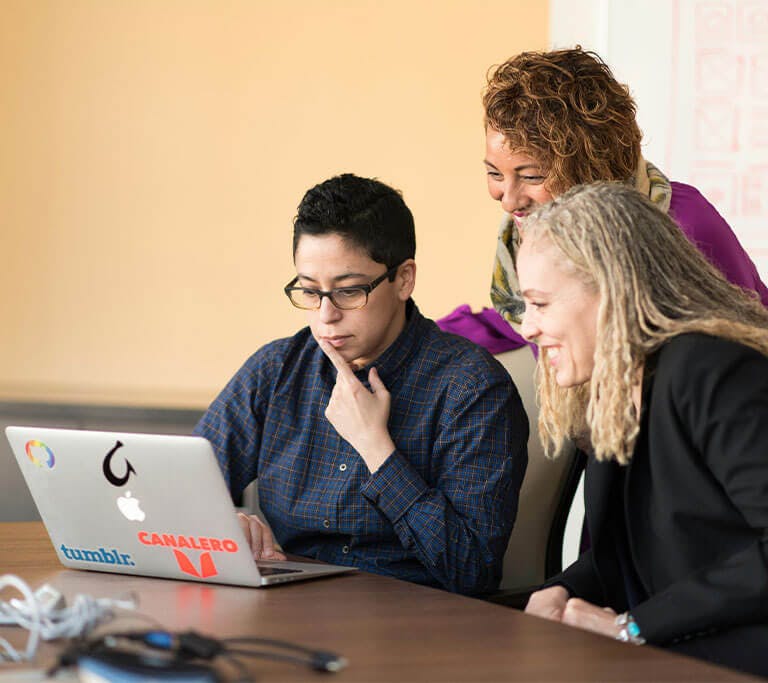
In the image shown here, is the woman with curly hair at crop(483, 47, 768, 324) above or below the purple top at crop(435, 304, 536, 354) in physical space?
above

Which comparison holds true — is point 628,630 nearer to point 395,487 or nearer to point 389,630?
point 389,630

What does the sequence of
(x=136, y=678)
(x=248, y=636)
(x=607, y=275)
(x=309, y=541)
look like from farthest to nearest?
(x=309, y=541) < (x=607, y=275) < (x=248, y=636) < (x=136, y=678)

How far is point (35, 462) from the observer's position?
1.75 metres

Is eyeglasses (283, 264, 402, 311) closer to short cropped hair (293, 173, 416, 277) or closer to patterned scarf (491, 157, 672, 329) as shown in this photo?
short cropped hair (293, 173, 416, 277)

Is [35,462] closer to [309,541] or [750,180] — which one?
[309,541]

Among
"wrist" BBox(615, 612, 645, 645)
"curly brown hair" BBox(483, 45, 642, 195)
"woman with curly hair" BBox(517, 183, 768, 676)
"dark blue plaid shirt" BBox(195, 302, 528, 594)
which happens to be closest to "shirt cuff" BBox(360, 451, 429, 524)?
"dark blue plaid shirt" BBox(195, 302, 528, 594)

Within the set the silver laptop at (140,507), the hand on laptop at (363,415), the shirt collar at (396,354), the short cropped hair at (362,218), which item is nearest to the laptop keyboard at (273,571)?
the silver laptop at (140,507)

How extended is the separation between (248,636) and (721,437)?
0.60 metres

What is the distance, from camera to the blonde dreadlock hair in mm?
1508

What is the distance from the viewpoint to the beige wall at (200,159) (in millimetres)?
3580

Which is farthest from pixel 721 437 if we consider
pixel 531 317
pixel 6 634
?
pixel 6 634

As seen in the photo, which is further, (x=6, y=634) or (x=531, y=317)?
(x=531, y=317)

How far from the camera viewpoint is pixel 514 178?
2.24 meters

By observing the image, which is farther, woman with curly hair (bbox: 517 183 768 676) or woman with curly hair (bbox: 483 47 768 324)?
woman with curly hair (bbox: 483 47 768 324)
